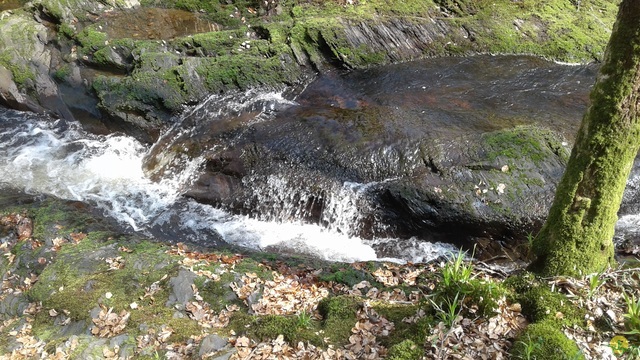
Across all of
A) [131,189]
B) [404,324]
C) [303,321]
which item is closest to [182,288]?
[303,321]

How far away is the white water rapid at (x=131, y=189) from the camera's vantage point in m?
8.41

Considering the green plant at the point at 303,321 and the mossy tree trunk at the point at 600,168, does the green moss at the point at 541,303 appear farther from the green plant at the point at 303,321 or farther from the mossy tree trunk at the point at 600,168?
the green plant at the point at 303,321

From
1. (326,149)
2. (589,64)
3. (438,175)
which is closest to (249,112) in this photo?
(326,149)

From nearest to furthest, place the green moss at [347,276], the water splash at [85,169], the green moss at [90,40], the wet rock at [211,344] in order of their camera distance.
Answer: the wet rock at [211,344]
the green moss at [347,276]
the water splash at [85,169]
the green moss at [90,40]

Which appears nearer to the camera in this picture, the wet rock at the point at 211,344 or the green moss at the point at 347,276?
the wet rock at the point at 211,344

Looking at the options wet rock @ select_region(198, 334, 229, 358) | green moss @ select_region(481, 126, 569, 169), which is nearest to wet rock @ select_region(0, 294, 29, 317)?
wet rock @ select_region(198, 334, 229, 358)

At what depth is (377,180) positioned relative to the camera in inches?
343

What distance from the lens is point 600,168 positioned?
410 centimetres

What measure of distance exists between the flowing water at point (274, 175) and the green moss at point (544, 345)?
409cm

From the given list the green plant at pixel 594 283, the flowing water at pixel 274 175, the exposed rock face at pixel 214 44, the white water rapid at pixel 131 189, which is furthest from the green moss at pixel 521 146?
the exposed rock face at pixel 214 44

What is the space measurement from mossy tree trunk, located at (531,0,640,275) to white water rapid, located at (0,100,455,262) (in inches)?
139

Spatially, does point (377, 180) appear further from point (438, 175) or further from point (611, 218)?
point (611, 218)

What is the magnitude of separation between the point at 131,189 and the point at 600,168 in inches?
346

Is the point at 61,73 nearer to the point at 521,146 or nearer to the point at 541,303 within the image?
the point at 521,146
